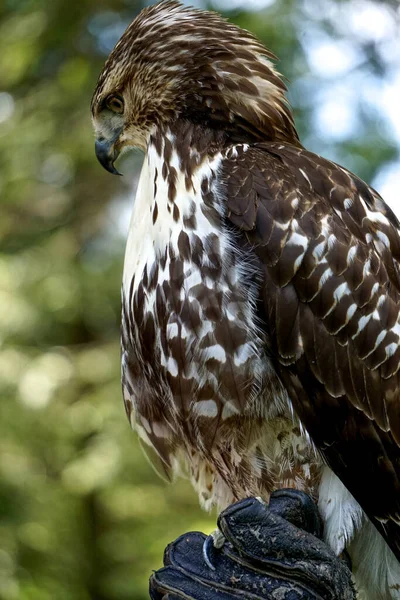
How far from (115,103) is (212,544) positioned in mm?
1751

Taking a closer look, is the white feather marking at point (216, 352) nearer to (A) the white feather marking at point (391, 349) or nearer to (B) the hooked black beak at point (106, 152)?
(A) the white feather marking at point (391, 349)

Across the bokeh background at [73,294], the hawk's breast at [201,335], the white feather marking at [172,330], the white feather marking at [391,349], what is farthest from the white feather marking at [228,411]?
the bokeh background at [73,294]

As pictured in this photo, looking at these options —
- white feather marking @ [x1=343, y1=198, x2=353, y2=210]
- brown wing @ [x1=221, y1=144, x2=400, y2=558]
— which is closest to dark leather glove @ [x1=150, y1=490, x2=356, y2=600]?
brown wing @ [x1=221, y1=144, x2=400, y2=558]

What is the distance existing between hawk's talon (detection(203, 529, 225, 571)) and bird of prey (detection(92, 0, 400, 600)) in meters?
0.38

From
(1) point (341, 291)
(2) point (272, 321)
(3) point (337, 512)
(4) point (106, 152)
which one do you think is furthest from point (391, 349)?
(4) point (106, 152)

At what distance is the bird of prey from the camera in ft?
9.22

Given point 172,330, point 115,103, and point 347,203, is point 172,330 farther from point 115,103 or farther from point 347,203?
point 115,103

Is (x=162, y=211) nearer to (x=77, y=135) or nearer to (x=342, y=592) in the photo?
(x=342, y=592)

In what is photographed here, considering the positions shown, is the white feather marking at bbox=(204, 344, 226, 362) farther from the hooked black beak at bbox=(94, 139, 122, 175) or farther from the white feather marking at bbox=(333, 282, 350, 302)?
the hooked black beak at bbox=(94, 139, 122, 175)

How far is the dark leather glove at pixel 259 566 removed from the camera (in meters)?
2.55

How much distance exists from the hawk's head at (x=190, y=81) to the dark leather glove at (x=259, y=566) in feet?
4.27

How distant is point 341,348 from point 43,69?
19.1 feet

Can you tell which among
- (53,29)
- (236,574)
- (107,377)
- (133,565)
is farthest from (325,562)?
(53,29)

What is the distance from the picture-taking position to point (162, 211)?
302cm
